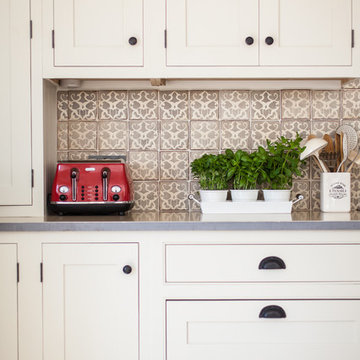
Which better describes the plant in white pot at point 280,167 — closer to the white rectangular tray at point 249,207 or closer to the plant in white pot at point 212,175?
the white rectangular tray at point 249,207

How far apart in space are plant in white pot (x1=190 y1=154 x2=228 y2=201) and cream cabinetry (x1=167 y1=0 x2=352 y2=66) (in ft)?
1.38

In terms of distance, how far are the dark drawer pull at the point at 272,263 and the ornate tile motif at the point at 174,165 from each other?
72cm

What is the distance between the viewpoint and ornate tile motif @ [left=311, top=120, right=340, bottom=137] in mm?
2379

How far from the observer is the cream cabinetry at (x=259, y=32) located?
6.66 feet

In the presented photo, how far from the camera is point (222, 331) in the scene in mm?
1809

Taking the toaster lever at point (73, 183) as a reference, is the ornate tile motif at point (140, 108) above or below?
above

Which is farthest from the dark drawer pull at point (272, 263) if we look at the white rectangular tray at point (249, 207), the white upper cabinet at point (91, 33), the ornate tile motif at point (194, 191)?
the white upper cabinet at point (91, 33)

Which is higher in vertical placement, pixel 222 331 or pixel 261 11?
pixel 261 11

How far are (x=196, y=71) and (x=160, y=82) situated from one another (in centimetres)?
24

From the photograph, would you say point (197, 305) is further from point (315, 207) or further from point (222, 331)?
point (315, 207)

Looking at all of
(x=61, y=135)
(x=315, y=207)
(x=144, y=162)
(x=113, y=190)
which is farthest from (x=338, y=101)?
(x=61, y=135)

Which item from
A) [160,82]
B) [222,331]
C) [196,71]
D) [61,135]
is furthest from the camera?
[61,135]

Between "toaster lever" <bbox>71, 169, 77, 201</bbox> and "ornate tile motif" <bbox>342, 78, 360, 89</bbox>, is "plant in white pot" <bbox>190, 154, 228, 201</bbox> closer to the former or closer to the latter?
"toaster lever" <bbox>71, 169, 77, 201</bbox>

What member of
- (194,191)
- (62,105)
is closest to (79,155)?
(62,105)
